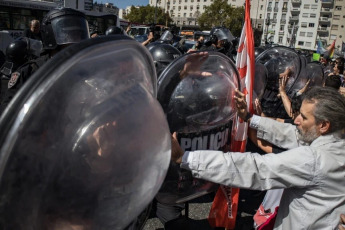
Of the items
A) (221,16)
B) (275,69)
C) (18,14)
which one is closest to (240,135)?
(275,69)

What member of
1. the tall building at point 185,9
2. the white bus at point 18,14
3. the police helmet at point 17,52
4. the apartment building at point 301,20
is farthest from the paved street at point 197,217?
the tall building at point 185,9

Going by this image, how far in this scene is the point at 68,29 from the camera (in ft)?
8.63

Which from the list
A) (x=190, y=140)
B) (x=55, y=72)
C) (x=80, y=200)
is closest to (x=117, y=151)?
(x=80, y=200)

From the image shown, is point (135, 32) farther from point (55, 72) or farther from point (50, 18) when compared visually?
point (55, 72)

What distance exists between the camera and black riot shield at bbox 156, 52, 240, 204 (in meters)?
1.67

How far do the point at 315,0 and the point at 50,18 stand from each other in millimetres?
93332

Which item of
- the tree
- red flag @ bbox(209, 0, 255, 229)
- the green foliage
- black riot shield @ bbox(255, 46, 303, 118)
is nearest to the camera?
red flag @ bbox(209, 0, 255, 229)

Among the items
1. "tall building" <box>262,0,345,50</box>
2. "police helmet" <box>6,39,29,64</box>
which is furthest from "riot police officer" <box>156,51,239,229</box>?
"tall building" <box>262,0,345,50</box>

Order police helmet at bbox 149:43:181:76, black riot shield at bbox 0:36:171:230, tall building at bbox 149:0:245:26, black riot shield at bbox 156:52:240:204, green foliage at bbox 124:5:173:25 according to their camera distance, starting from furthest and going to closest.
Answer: tall building at bbox 149:0:245:26 → green foliage at bbox 124:5:173:25 → police helmet at bbox 149:43:181:76 → black riot shield at bbox 156:52:240:204 → black riot shield at bbox 0:36:171:230

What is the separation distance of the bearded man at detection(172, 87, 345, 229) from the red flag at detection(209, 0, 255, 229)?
659mm

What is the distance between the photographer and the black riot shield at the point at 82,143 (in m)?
A: 0.70

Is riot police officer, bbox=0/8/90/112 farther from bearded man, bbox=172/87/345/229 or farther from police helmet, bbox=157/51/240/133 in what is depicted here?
bearded man, bbox=172/87/345/229

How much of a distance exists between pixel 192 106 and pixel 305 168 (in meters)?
0.67

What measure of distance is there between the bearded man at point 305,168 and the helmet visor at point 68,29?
1.62 meters
